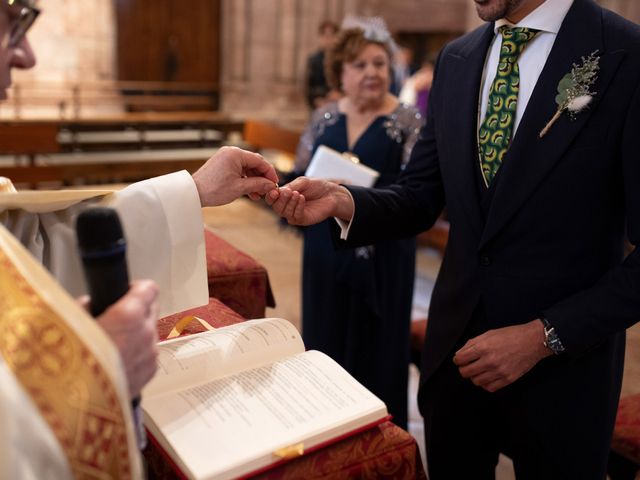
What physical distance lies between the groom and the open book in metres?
0.52

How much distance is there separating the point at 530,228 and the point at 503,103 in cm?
33

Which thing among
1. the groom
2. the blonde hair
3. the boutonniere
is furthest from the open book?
the blonde hair

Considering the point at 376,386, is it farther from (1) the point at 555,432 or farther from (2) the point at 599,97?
(2) the point at 599,97

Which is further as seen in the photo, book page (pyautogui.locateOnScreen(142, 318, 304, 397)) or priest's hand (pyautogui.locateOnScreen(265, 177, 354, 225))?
priest's hand (pyautogui.locateOnScreen(265, 177, 354, 225))

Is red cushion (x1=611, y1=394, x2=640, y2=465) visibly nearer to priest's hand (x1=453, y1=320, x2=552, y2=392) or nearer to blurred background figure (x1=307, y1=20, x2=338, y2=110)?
priest's hand (x1=453, y1=320, x2=552, y2=392)

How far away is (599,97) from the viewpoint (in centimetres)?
146

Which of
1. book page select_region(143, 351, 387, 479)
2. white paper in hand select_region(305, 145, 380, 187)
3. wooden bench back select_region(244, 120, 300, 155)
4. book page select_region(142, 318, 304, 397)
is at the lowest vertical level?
wooden bench back select_region(244, 120, 300, 155)

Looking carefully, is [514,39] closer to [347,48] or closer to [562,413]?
[562,413]

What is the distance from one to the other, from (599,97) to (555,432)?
828 mm

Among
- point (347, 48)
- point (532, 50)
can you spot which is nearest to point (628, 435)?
point (532, 50)

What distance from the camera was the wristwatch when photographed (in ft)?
4.89

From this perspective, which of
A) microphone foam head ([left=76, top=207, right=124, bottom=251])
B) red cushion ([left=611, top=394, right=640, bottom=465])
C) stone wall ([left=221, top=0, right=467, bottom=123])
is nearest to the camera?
microphone foam head ([left=76, top=207, right=124, bottom=251])

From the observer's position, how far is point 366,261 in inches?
124

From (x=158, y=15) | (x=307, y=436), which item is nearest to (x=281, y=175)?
(x=307, y=436)
